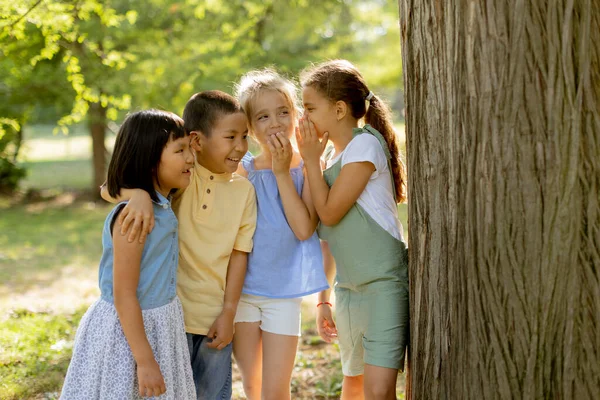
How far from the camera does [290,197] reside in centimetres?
296

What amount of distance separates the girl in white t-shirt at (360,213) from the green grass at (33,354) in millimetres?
1973

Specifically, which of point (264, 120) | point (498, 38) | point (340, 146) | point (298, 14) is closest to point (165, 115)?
point (264, 120)

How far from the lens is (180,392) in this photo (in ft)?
8.75

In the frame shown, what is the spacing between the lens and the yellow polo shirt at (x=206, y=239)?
9.46 feet

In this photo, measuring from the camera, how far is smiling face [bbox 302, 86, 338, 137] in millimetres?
3001

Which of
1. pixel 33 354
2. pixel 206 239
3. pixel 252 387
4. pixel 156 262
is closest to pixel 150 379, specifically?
pixel 156 262

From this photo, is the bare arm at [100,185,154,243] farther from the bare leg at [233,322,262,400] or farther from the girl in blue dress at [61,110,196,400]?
the bare leg at [233,322,262,400]

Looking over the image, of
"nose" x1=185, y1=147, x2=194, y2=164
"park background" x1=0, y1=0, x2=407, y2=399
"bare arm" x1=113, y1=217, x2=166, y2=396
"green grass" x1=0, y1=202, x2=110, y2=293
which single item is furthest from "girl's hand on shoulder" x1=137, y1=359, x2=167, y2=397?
"green grass" x1=0, y1=202, x2=110, y2=293

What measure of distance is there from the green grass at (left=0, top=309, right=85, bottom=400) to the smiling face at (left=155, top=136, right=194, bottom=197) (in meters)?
1.89

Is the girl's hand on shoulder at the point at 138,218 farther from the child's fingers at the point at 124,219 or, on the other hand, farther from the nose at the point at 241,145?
the nose at the point at 241,145

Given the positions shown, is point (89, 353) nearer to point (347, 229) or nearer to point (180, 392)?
point (180, 392)

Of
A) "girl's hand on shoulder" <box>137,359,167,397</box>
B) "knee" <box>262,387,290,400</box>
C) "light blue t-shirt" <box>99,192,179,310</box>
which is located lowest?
"knee" <box>262,387,290,400</box>

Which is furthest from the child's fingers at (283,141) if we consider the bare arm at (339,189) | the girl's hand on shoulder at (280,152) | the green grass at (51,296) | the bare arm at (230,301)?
the green grass at (51,296)

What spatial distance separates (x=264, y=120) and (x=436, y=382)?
1363 mm
